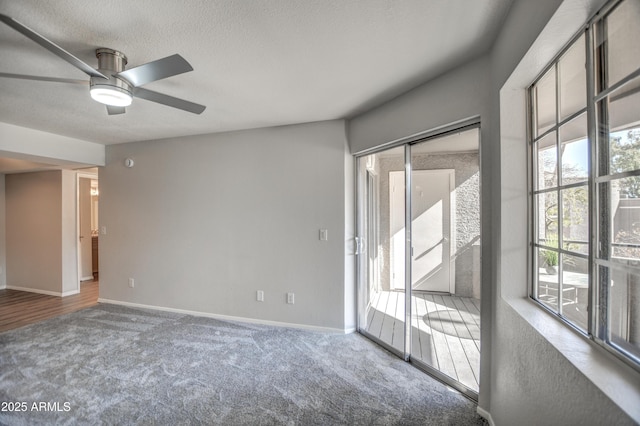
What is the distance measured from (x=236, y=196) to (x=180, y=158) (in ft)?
3.41

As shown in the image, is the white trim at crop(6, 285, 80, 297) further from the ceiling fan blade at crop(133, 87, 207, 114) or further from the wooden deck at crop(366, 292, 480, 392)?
the wooden deck at crop(366, 292, 480, 392)

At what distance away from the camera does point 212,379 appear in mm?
2379

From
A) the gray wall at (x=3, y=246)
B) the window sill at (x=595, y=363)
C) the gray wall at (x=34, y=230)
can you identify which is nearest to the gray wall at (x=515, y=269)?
the window sill at (x=595, y=363)

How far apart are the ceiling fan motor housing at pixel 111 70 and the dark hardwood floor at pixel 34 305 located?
11.9ft

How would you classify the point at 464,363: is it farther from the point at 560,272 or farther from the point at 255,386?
the point at 255,386

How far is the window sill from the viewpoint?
2.57 feet

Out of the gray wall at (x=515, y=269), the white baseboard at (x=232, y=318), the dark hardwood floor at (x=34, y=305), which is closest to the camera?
the gray wall at (x=515, y=269)

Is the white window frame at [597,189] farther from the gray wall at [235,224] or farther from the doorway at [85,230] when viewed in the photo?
the doorway at [85,230]

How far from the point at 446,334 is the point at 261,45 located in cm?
283

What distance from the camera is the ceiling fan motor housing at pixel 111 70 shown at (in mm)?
1727

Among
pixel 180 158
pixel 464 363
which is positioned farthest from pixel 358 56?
pixel 180 158

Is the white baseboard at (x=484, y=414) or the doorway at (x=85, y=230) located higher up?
the doorway at (x=85, y=230)

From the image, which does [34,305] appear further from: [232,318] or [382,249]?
[382,249]

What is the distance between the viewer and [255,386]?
7.51 ft
